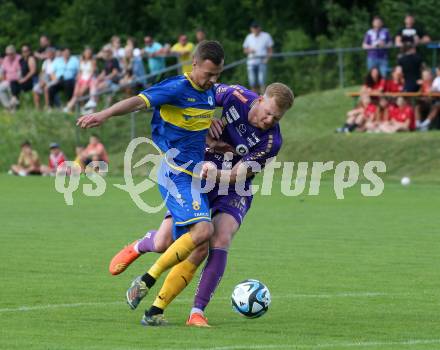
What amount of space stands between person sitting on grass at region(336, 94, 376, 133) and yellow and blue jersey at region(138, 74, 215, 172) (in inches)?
759

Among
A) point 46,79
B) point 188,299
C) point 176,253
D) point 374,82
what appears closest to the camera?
point 176,253

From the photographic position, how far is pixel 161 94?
9125 mm

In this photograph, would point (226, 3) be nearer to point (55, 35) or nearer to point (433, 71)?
point (55, 35)

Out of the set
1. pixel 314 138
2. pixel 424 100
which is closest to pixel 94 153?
pixel 314 138

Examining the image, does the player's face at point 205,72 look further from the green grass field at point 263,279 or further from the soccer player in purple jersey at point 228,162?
the green grass field at point 263,279

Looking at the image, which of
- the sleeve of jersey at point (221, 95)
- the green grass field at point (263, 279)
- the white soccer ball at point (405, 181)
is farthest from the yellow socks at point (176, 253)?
the white soccer ball at point (405, 181)

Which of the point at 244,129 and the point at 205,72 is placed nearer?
the point at 205,72

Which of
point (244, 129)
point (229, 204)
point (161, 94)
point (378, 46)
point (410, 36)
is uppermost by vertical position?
point (161, 94)

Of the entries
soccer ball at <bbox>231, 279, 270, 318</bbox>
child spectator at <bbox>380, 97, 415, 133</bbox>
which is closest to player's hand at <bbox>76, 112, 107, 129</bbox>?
soccer ball at <bbox>231, 279, 270, 318</bbox>

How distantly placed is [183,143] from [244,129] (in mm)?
563

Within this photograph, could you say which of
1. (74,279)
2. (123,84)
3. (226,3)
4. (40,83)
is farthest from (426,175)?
(226,3)

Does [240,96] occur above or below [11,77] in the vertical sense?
above

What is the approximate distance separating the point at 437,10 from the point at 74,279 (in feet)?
91.0

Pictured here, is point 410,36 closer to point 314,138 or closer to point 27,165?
point 314,138
